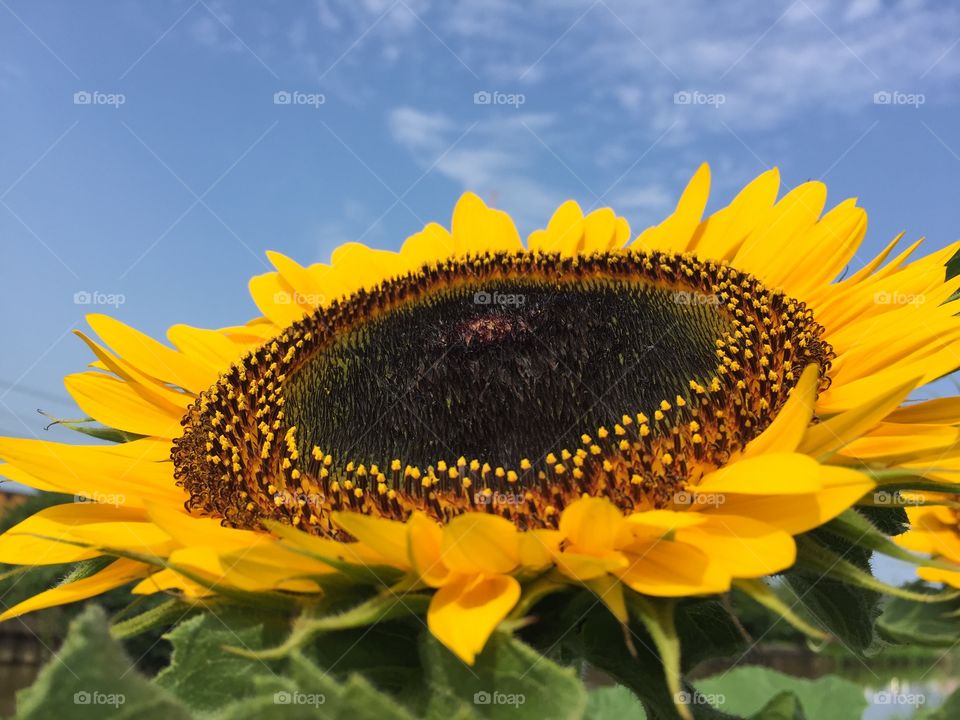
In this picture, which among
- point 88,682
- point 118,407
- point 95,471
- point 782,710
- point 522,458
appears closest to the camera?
point 88,682

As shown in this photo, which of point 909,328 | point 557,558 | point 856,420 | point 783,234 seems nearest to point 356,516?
point 557,558

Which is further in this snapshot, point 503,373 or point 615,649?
point 503,373

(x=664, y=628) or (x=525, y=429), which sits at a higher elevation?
(x=525, y=429)

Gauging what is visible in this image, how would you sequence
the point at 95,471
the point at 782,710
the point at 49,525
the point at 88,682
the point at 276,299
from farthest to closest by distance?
the point at 276,299
the point at 782,710
the point at 95,471
the point at 49,525
the point at 88,682

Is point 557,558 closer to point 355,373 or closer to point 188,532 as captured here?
point 188,532

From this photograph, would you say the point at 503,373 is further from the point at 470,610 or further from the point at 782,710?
the point at 782,710

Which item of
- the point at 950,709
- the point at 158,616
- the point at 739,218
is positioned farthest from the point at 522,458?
the point at 950,709
